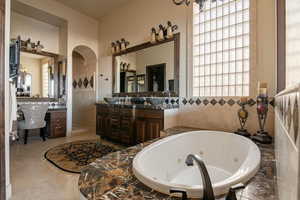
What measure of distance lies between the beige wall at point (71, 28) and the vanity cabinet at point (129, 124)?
1.35 metres

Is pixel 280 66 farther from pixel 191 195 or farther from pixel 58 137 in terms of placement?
pixel 58 137

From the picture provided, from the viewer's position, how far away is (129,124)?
3.22 metres

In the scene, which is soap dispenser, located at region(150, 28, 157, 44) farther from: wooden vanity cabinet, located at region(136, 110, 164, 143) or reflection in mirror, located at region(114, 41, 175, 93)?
wooden vanity cabinet, located at region(136, 110, 164, 143)

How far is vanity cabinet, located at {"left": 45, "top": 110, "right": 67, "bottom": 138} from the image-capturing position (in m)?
4.11

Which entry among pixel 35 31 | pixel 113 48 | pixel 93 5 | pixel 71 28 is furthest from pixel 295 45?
pixel 35 31

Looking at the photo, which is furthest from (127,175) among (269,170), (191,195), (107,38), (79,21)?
(79,21)

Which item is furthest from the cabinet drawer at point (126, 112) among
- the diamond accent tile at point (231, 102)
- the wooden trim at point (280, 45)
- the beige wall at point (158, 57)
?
the wooden trim at point (280, 45)

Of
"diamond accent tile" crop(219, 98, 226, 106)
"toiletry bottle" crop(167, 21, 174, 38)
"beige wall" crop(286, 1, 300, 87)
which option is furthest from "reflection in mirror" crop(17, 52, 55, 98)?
"beige wall" crop(286, 1, 300, 87)

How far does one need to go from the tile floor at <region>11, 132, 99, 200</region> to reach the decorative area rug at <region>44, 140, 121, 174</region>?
10 centimetres

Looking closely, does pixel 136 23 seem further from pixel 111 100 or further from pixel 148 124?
pixel 148 124

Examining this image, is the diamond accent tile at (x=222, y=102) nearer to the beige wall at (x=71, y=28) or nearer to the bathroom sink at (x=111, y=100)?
the bathroom sink at (x=111, y=100)

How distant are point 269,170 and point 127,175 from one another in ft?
3.41

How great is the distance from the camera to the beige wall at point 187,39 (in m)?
2.23

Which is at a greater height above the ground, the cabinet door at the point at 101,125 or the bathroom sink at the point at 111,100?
the bathroom sink at the point at 111,100
